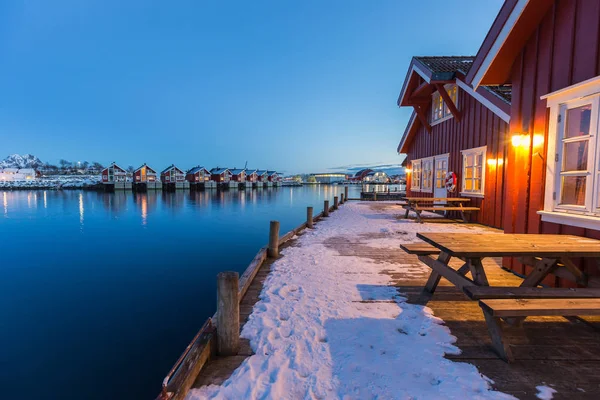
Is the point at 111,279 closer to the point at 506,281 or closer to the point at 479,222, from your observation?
the point at 506,281

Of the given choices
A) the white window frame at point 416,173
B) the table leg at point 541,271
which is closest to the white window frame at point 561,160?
the table leg at point 541,271

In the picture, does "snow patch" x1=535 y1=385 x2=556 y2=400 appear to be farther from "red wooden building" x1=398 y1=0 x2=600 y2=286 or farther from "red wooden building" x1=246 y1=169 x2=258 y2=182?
"red wooden building" x1=246 y1=169 x2=258 y2=182

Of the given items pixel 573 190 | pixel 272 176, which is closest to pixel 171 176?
pixel 272 176

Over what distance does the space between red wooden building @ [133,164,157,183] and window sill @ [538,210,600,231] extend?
78995 mm

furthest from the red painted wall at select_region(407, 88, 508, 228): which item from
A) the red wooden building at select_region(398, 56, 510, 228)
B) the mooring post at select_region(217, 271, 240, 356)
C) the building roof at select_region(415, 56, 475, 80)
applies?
the mooring post at select_region(217, 271, 240, 356)

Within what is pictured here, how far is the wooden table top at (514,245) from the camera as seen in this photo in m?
3.20

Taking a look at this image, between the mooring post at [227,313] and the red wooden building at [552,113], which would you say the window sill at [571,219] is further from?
the mooring post at [227,313]

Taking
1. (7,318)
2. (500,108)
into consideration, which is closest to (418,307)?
(500,108)

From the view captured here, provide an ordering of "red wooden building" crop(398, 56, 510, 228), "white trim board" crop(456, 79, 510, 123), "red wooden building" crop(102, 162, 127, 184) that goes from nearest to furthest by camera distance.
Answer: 1. "white trim board" crop(456, 79, 510, 123)
2. "red wooden building" crop(398, 56, 510, 228)
3. "red wooden building" crop(102, 162, 127, 184)

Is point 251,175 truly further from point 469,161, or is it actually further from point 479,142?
point 479,142

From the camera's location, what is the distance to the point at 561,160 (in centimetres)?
437

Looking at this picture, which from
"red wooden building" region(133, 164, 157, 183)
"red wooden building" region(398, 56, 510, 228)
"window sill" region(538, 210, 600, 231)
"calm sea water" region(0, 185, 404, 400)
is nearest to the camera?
"window sill" region(538, 210, 600, 231)

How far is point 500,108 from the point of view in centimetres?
922

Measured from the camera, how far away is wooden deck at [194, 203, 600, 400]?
2.45 metres
